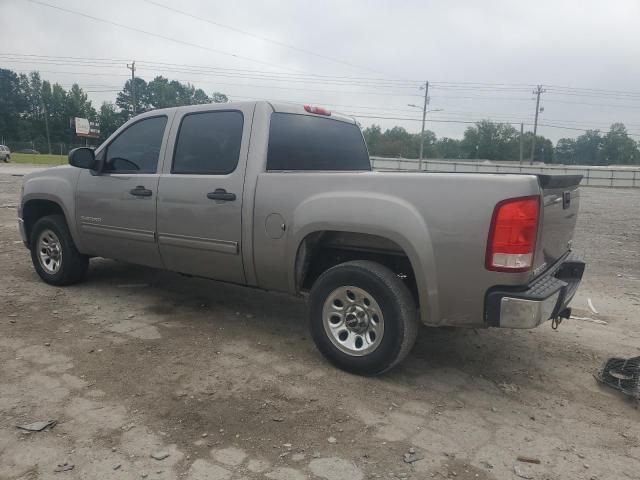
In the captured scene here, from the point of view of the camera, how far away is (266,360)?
12.3ft

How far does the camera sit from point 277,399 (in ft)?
10.4

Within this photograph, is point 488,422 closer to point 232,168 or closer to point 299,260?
point 299,260

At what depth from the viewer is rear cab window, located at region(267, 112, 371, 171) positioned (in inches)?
161

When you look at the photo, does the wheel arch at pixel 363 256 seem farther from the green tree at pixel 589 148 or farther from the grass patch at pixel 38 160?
the green tree at pixel 589 148

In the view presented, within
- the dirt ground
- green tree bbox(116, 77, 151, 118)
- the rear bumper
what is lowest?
the dirt ground

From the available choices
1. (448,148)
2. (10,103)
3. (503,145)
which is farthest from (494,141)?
(10,103)

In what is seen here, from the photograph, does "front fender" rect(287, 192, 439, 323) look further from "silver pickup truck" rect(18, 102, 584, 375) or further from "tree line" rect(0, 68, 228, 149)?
"tree line" rect(0, 68, 228, 149)

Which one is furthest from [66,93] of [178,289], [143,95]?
[178,289]

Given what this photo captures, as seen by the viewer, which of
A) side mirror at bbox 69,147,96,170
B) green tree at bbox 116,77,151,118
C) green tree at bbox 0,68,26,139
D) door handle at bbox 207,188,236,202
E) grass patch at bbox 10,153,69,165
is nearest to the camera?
door handle at bbox 207,188,236,202

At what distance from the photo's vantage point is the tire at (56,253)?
209 inches

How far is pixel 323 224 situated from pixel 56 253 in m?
3.47

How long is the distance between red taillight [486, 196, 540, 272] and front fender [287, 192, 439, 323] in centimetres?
37

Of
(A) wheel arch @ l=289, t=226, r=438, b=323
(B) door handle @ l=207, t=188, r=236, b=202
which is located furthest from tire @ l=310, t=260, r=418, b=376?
(B) door handle @ l=207, t=188, r=236, b=202

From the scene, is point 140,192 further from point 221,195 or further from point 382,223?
point 382,223
